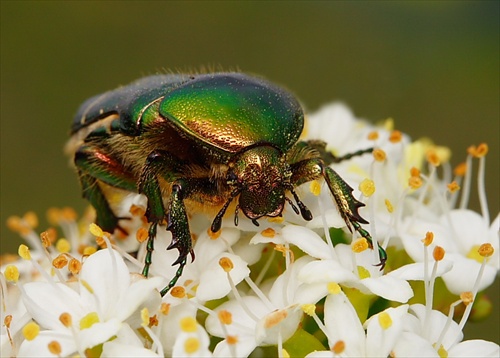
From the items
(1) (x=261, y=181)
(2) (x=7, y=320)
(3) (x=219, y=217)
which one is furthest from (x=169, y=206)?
(2) (x=7, y=320)

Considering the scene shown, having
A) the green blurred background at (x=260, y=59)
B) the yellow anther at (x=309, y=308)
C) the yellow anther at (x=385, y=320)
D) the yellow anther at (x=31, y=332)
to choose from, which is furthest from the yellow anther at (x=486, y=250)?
the green blurred background at (x=260, y=59)

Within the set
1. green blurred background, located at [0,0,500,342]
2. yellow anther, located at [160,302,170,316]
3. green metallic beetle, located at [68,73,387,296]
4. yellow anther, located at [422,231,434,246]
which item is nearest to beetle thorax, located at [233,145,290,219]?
green metallic beetle, located at [68,73,387,296]

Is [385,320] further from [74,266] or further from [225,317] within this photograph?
[74,266]

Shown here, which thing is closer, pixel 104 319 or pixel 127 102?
pixel 104 319

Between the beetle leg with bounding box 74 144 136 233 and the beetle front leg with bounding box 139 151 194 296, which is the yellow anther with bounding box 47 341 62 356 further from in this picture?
the beetle leg with bounding box 74 144 136 233

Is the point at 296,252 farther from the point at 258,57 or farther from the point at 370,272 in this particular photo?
the point at 258,57

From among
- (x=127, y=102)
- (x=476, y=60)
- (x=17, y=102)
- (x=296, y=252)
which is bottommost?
(x=17, y=102)

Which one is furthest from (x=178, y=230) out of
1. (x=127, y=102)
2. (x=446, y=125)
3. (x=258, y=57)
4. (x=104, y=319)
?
(x=258, y=57)

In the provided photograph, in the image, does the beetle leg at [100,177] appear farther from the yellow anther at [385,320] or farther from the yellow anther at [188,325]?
the yellow anther at [385,320]

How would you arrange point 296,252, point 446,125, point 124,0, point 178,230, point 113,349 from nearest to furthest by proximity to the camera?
point 113,349
point 178,230
point 296,252
point 446,125
point 124,0
